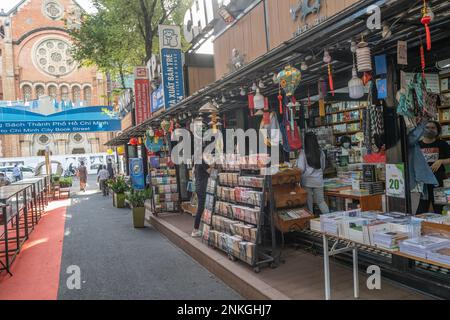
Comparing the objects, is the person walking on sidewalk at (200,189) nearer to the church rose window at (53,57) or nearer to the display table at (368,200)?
the display table at (368,200)

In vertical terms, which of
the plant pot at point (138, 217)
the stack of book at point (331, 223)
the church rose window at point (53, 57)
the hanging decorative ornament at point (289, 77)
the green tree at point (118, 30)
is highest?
the church rose window at point (53, 57)

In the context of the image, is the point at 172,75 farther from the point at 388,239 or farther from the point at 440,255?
the point at 440,255

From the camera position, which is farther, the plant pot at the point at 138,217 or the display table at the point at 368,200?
the plant pot at the point at 138,217

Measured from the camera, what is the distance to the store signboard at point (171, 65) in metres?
11.2

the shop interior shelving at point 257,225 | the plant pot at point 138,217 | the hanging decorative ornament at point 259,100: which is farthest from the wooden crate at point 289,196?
the plant pot at point 138,217

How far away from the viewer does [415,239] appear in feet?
10.2

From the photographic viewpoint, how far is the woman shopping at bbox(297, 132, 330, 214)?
6.07m

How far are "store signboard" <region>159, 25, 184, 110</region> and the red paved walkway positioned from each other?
5031mm

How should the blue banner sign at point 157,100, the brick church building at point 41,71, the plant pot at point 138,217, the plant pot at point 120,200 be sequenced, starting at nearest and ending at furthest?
the plant pot at point 138,217 < the blue banner sign at point 157,100 < the plant pot at point 120,200 < the brick church building at point 41,71

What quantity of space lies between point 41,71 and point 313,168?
4556cm

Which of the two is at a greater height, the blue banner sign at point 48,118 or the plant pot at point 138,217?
the blue banner sign at point 48,118

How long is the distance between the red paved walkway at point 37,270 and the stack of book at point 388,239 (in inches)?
166

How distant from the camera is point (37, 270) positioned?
6.32 metres
